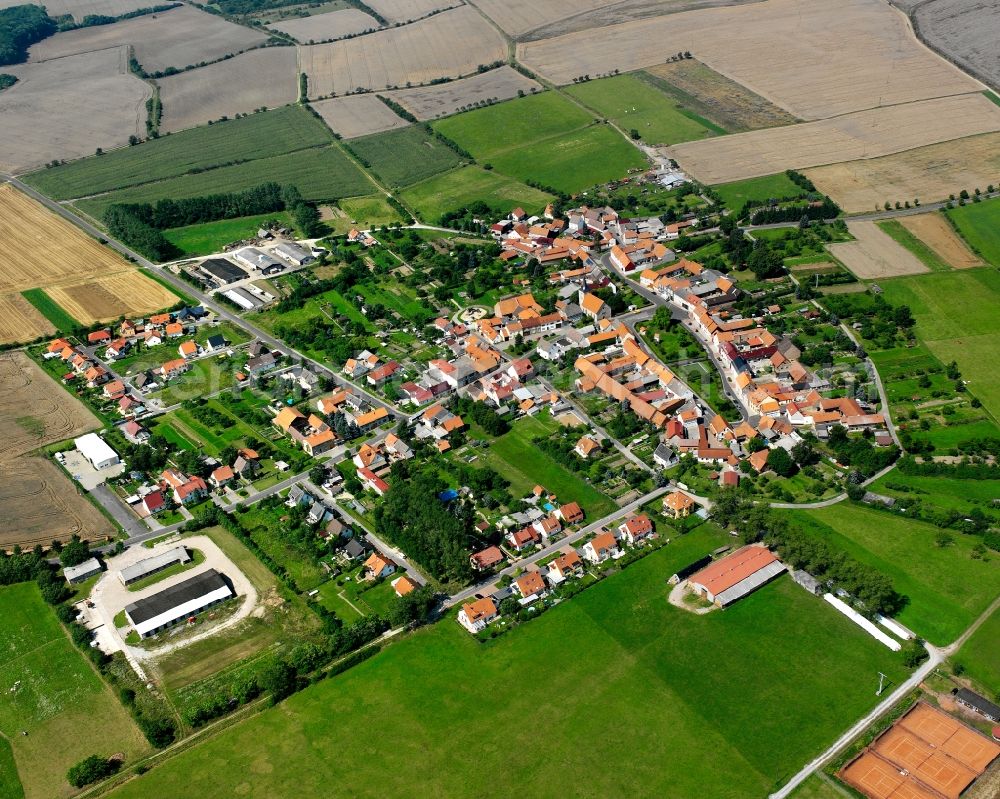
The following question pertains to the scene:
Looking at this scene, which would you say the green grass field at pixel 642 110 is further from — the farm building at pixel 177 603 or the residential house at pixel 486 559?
the farm building at pixel 177 603

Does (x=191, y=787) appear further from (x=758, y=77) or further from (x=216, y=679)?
(x=758, y=77)

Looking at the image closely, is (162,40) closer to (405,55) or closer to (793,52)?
(405,55)

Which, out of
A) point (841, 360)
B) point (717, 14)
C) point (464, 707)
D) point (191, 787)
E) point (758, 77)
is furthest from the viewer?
point (717, 14)

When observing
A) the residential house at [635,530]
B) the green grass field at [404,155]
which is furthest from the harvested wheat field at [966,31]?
the residential house at [635,530]

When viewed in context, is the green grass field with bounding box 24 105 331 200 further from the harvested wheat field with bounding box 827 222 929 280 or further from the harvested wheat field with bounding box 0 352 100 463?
the harvested wheat field with bounding box 827 222 929 280

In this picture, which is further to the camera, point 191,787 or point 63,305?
point 63,305

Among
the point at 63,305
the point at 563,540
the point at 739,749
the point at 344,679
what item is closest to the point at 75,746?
the point at 344,679

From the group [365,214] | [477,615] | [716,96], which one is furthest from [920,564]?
[716,96]
